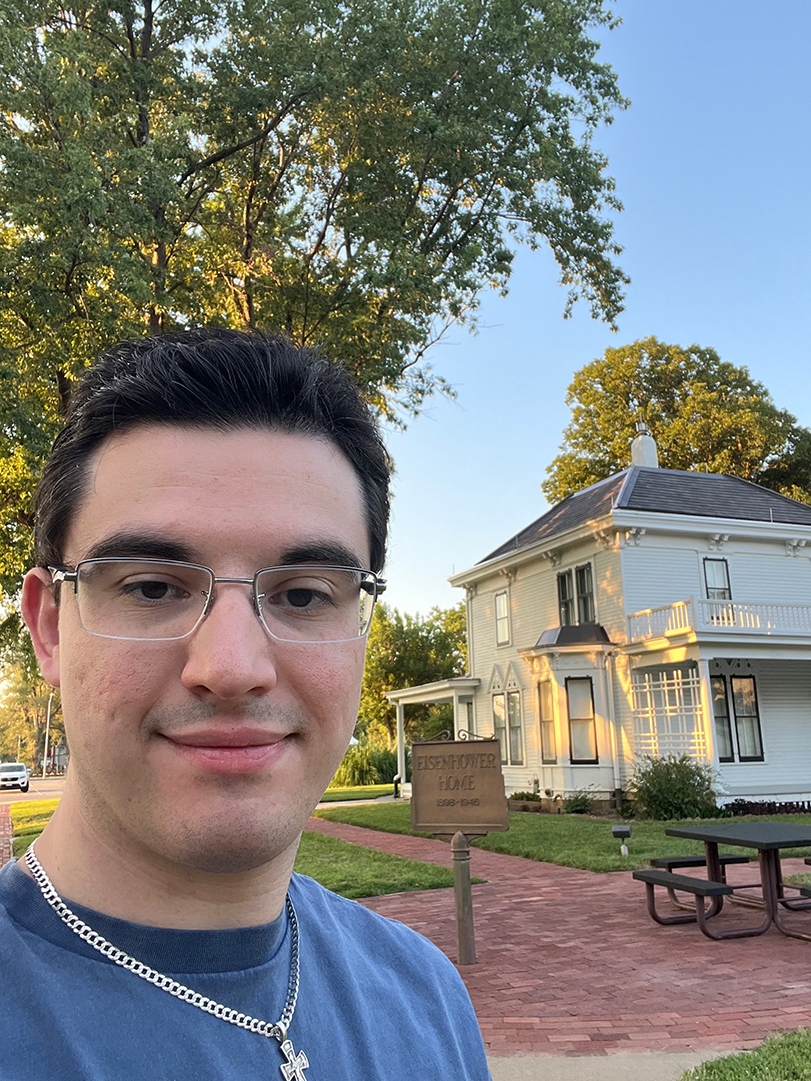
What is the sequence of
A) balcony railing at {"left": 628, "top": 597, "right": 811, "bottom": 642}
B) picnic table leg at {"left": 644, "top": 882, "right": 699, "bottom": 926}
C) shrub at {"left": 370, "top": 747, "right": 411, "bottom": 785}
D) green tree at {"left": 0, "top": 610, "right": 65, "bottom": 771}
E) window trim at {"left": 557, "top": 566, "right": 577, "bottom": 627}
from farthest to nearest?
green tree at {"left": 0, "top": 610, "right": 65, "bottom": 771} < shrub at {"left": 370, "top": 747, "right": 411, "bottom": 785} < window trim at {"left": 557, "top": 566, "right": 577, "bottom": 627} < balcony railing at {"left": 628, "top": 597, "right": 811, "bottom": 642} < picnic table leg at {"left": 644, "top": 882, "right": 699, "bottom": 926}

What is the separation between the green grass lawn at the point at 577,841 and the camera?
1294 cm

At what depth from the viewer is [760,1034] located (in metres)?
5.48

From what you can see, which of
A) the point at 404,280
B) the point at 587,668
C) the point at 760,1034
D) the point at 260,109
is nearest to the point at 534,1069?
the point at 760,1034

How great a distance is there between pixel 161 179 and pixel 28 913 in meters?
13.1

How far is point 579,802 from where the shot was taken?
21047 mm

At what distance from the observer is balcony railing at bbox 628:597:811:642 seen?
20.6 m

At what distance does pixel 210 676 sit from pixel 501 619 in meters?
26.4

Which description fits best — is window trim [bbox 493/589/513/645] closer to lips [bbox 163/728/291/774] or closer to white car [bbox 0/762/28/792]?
lips [bbox 163/728/291/774]

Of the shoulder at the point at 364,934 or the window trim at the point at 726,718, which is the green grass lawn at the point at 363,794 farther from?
the shoulder at the point at 364,934

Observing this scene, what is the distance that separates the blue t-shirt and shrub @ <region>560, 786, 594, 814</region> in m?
20.9

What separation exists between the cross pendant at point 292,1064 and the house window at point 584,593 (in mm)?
22699

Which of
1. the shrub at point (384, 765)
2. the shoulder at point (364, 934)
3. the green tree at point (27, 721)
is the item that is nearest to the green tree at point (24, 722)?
the green tree at point (27, 721)

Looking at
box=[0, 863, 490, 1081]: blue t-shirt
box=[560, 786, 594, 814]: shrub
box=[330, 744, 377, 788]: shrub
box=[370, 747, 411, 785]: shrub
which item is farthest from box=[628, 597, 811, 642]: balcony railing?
box=[330, 744, 377, 788]: shrub

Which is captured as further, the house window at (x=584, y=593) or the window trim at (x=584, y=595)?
the house window at (x=584, y=593)
